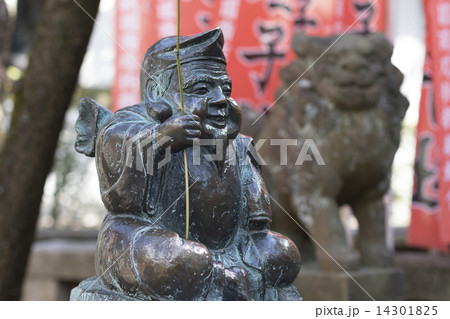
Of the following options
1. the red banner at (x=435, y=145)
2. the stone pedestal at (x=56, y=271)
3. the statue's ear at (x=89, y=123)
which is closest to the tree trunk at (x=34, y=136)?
the stone pedestal at (x=56, y=271)

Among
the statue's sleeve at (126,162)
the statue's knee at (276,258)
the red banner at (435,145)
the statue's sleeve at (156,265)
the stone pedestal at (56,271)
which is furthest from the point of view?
the stone pedestal at (56,271)

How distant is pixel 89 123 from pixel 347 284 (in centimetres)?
217

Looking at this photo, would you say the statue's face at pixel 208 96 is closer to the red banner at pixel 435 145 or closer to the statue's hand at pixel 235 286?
the statue's hand at pixel 235 286

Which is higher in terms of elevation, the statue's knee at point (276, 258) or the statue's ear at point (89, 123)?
the statue's ear at point (89, 123)

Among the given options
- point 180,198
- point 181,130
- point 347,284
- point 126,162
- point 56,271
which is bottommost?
point 56,271

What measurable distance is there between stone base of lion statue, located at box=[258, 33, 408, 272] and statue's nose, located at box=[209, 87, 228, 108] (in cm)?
180

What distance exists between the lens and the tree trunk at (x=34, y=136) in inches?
153

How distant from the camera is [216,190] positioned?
211 centimetres

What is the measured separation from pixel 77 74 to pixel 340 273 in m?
2.10

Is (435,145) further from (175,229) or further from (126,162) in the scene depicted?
(126,162)

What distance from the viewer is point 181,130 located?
6.38 ft

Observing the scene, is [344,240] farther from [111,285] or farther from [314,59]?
[111,285]

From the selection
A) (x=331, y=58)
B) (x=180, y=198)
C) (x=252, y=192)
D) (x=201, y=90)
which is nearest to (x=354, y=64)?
(x=331, y=58)

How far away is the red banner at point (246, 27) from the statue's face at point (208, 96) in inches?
123
